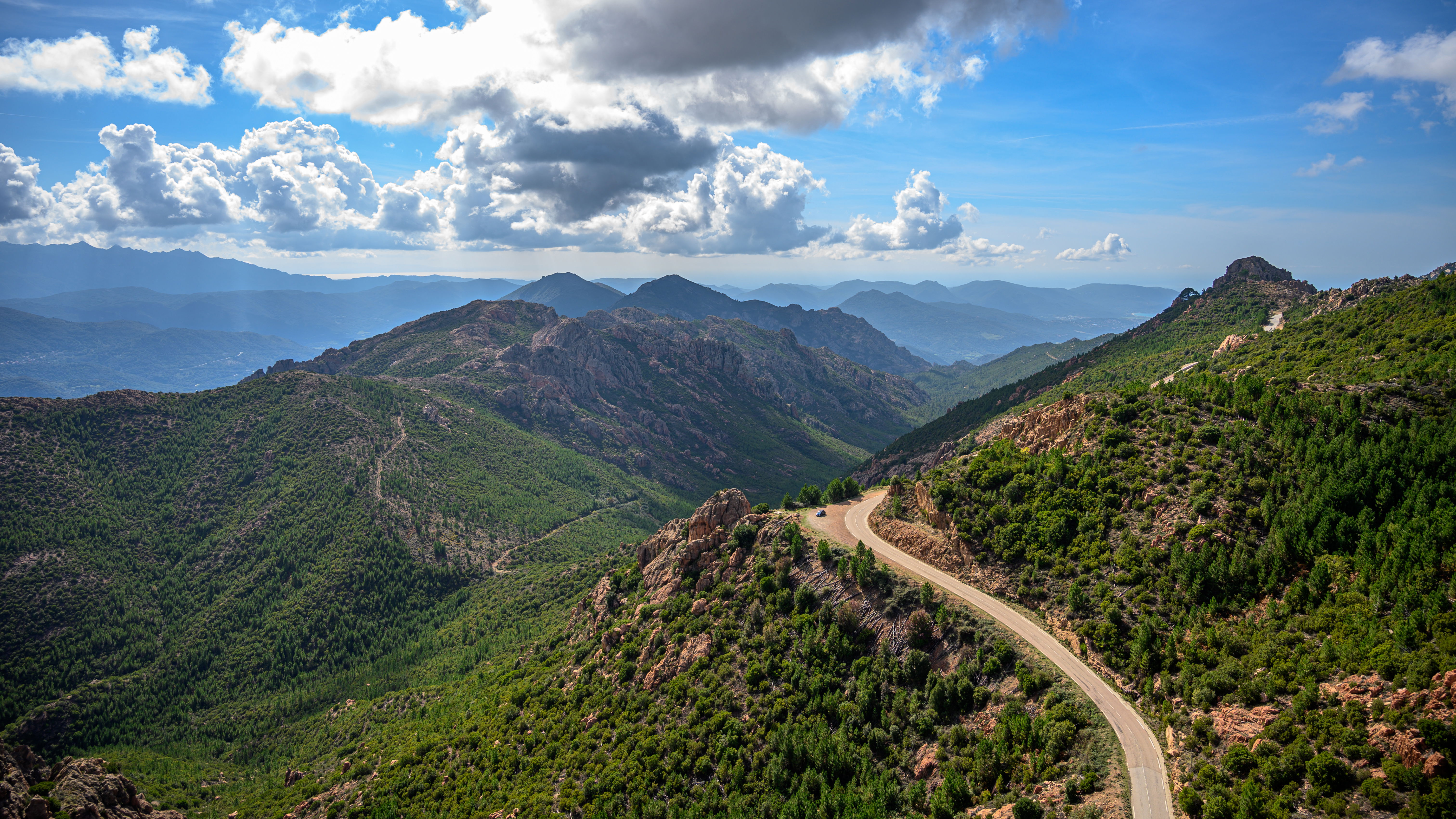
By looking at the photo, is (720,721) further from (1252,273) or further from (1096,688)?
(1252,273)

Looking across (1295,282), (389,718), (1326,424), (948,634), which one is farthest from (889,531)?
(1295,282)

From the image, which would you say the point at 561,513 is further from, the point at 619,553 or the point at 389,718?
the point at 389,718

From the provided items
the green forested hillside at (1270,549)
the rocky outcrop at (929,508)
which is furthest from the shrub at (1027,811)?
the rocky outcrop at (929,508)

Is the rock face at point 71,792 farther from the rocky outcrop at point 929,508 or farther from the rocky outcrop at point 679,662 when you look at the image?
the rocky outcrop at point 929,508

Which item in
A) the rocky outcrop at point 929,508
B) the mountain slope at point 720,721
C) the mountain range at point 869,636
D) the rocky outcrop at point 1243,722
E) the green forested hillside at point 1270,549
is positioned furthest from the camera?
the rocky outcrop at point 929,508

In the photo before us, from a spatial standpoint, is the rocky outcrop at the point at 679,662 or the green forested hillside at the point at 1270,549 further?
the rocky outcrop at the point at 679,662

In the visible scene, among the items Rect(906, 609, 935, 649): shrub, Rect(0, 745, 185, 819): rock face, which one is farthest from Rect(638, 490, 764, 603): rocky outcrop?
Rect(0, 745, 185, 819): rock face
